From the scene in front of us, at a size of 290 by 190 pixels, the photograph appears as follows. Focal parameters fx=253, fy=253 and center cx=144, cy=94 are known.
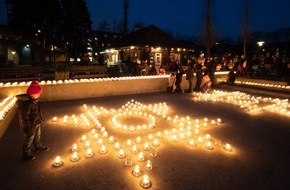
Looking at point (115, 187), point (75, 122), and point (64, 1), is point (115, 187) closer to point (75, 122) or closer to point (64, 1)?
point (75, 122)

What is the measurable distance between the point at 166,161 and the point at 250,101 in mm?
7429

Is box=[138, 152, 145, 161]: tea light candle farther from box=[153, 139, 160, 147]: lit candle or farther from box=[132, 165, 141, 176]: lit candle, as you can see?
box=[153, 139, 160, 147]: lit candle

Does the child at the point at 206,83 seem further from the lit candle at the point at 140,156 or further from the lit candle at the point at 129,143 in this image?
the lit candle at the point at 140,156

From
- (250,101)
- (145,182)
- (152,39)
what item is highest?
(152,39)

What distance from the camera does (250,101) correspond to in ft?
36.2

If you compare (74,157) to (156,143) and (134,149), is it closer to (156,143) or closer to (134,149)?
(134,149)

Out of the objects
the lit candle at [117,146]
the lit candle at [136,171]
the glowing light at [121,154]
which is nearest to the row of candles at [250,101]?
the lit candle at [117,146]

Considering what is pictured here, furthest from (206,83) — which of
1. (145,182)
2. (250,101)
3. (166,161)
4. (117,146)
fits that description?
(145,182)

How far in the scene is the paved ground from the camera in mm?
4176

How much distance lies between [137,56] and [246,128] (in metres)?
19.6

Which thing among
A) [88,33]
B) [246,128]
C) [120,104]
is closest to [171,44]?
[88,33]

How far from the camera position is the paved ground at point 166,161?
418 cm

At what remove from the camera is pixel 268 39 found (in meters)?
57.8

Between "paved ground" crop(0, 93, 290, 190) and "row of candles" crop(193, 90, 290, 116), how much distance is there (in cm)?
166
